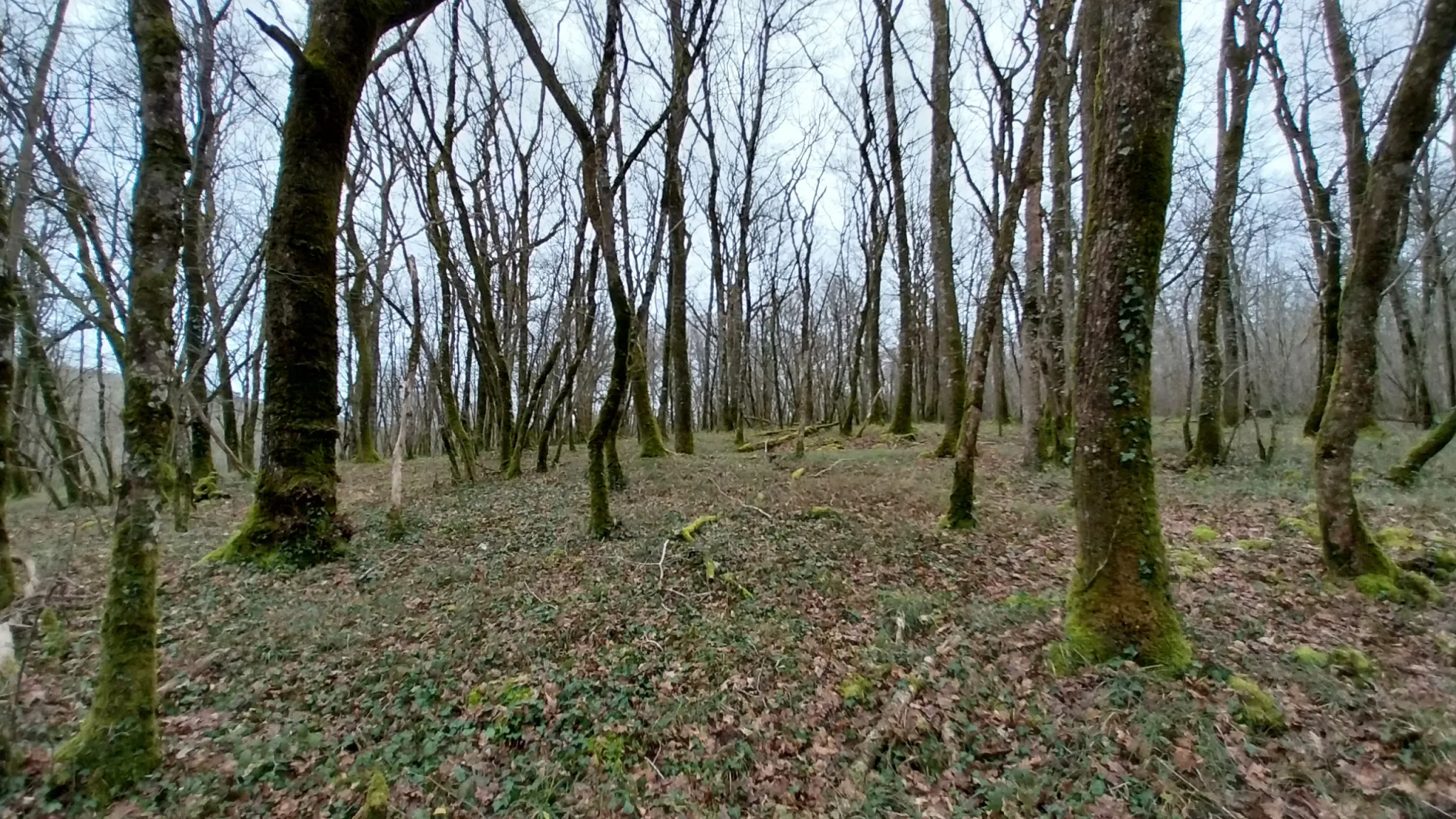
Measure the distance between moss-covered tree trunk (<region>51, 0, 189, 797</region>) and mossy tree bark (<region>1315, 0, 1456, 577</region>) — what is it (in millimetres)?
8091

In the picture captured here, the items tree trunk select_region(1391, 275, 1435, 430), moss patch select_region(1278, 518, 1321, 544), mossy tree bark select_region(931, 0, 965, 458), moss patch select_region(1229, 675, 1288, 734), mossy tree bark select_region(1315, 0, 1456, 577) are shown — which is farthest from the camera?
tree trunk select_region(1391, 275, 1435, 430)

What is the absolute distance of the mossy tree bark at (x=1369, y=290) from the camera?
4617mm

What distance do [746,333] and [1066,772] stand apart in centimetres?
2066

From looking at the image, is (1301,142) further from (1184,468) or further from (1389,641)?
(1389,641)

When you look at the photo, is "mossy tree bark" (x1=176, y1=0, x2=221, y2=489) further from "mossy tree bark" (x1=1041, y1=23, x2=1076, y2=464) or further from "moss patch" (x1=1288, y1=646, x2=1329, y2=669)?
"mossy tree bark" (x1=1041, y1=23, x2=1076, y2=464)

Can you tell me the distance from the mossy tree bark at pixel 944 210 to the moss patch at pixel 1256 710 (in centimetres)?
772

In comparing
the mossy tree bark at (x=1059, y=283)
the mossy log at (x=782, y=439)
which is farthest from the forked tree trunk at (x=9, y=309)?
the mossy tree bark at (x=1059, y=283)

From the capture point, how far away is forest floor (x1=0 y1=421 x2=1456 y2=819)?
3.26 meters

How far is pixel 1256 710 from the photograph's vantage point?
346 cm

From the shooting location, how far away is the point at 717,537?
285 inches

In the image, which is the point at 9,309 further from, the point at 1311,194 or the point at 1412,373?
the point at 1412,373

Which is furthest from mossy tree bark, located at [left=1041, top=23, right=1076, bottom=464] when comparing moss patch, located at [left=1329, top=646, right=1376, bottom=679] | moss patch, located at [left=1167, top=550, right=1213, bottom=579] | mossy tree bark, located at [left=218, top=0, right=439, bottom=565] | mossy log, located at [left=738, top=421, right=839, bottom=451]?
mossy tree bark, located at [left=218, top=0, right=439, bottom=565]

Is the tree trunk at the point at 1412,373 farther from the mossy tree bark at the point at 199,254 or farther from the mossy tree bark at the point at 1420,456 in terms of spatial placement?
the mossy tree bark at the point at 199,254

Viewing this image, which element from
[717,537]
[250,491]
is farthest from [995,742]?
[250,491]
